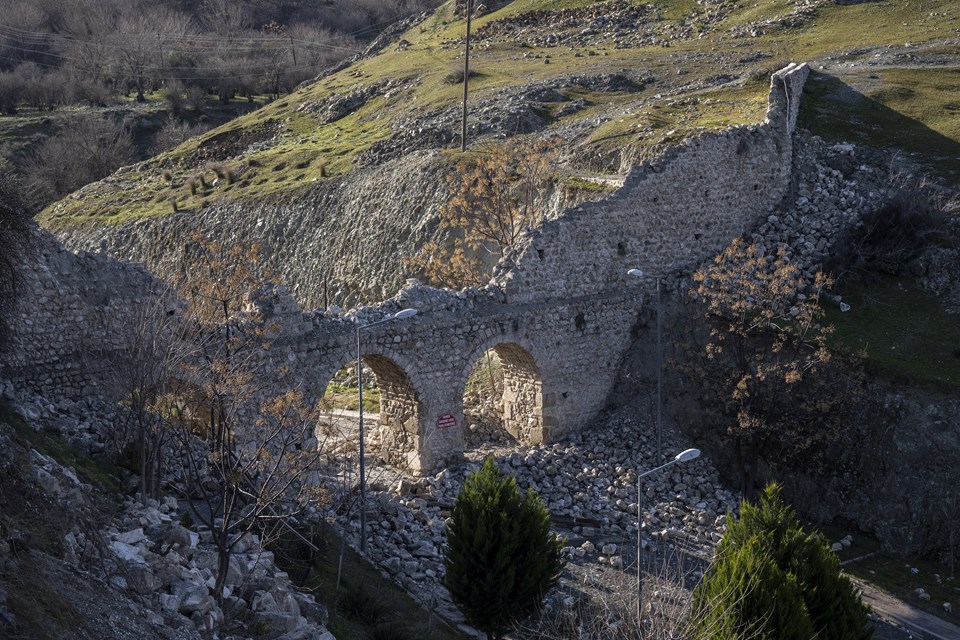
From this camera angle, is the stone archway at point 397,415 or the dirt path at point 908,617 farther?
the stone archway at point 397,415

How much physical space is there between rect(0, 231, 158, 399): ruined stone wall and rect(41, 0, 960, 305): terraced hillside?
49.3ft

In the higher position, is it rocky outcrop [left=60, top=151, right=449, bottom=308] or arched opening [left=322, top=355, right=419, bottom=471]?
rocky outcrop [left=60, top=151, right=449, bottom=308]

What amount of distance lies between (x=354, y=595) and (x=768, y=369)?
11.0 m

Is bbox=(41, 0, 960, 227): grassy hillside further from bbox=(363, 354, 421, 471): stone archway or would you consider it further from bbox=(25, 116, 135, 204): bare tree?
bbox=(363, 354, 421, 471): stone archway

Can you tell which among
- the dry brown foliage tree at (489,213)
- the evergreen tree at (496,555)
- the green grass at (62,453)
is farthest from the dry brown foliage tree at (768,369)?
the green grass at (62,453)

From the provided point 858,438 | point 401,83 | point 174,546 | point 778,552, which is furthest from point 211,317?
point 401,83

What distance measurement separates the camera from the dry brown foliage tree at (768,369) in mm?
23469

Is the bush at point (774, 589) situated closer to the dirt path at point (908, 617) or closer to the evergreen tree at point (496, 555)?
the evergreen tree at point (496, 555)

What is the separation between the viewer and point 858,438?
2327 centimetres

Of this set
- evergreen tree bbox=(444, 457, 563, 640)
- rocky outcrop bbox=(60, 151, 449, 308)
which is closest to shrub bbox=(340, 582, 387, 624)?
evergreen tree bbox=(444, 457, 563, 640)

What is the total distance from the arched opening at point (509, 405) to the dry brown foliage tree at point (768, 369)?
3.64 metres

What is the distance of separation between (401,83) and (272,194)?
12631mm

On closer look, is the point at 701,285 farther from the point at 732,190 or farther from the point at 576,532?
the point at 576,532

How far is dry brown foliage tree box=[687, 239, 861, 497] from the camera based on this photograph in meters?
23.5
